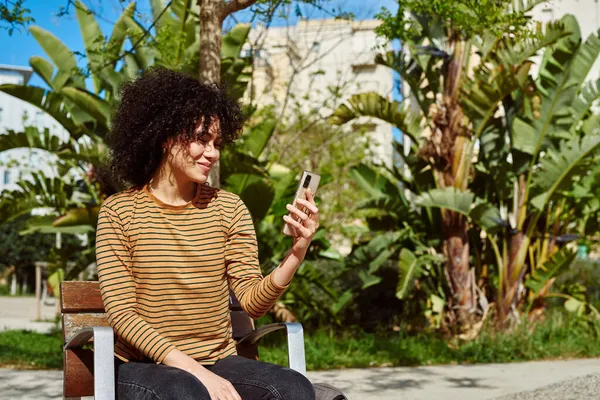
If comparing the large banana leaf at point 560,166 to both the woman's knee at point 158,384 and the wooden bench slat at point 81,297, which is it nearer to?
the wooden bench slat at point 81,297

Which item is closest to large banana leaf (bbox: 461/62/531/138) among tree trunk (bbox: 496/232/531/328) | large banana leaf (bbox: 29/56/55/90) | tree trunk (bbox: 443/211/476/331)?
tree trunk (bbox: 443/211/476/331)

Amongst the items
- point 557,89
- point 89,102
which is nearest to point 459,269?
point 557,89

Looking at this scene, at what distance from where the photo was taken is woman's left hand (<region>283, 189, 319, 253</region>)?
2857mm

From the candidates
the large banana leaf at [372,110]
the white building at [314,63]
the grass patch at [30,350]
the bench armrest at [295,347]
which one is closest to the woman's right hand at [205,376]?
the bench armrest at [295,347]

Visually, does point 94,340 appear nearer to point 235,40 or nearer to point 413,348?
point 413,348

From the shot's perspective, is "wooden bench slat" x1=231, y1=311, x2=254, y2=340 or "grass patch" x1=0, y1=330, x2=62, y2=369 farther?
"grass patch" x1=0, y1=330, x2=62, y2=369

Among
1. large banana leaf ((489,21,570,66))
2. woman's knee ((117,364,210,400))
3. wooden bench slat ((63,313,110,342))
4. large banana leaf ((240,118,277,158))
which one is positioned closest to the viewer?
woman's knee ((117,364,210,400))

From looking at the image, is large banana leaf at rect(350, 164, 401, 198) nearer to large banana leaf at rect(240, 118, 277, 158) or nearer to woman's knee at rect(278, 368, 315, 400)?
large banana leaf at rect(240, 118, 277, 158)

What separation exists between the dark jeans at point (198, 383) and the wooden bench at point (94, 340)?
0.30 feet

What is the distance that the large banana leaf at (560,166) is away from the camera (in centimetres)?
882

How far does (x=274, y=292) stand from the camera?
10.1 feet

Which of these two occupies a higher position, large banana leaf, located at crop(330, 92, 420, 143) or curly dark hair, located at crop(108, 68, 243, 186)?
large banana leaf, located at crop(330, 92, 420, 143)

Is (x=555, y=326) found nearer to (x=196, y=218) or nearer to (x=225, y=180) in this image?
(x=225, y=180)

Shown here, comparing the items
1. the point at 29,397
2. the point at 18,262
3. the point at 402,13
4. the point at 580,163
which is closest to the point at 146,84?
the point at 29,397
